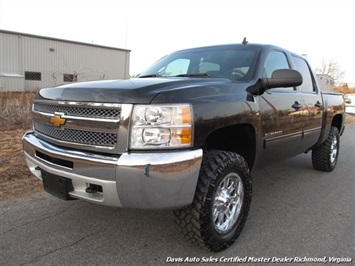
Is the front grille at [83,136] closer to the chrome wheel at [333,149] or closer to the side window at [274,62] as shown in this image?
the side window at [274,62]

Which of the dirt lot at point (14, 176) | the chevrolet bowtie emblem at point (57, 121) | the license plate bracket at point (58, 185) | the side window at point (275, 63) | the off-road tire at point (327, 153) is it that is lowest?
the dirt lot at point (14, 176)

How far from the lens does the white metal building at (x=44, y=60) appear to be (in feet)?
74.3

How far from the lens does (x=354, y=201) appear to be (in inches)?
161

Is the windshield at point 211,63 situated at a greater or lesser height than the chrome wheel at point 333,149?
greater

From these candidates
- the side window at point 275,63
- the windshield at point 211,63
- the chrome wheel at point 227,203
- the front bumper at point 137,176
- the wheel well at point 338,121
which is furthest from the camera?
the wheel well at point 338,121

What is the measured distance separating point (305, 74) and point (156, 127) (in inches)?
132

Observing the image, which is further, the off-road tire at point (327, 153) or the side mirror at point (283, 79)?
the off-road tire at point (327, 153)

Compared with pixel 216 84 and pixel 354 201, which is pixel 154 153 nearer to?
pixel 216 84

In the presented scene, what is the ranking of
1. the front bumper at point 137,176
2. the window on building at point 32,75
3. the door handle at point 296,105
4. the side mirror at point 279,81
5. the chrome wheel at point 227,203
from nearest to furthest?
the front bumper at point 137,176 < the chrome wheel at point 227,203 < the side mirror at point 279,81 < the door handle at point 296,105 < the window on building at point 32,75

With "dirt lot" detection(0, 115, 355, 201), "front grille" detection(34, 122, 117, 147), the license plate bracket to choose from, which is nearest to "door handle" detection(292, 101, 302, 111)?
"front grille" detection(34, 122, 117, 147)

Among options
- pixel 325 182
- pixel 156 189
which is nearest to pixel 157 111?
pixel 156 189

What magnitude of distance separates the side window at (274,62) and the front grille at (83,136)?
2.00 metres

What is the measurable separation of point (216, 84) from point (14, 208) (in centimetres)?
252

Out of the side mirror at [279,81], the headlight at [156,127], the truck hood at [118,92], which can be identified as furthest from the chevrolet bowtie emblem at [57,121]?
A: the side mirror at [279,81]
